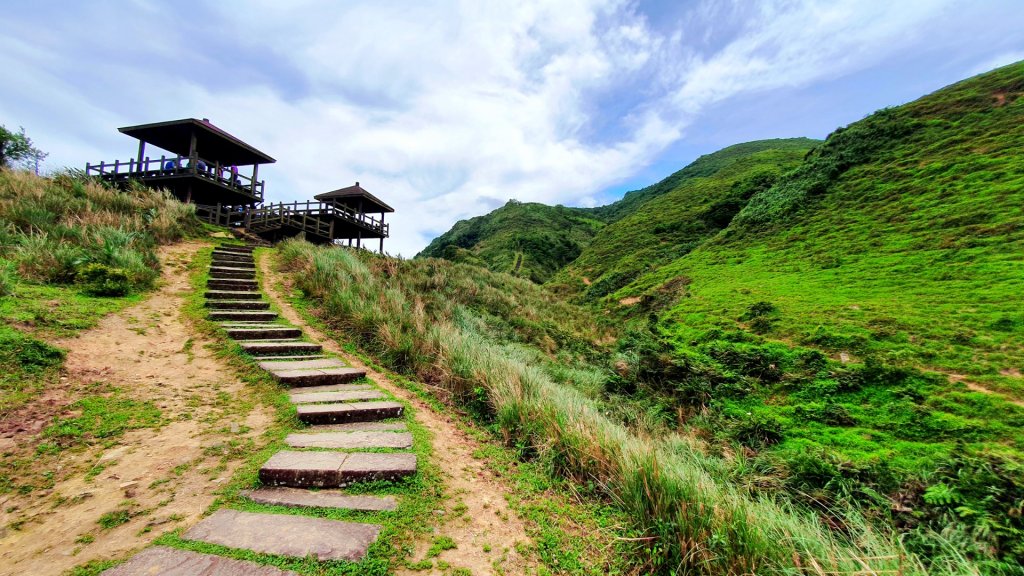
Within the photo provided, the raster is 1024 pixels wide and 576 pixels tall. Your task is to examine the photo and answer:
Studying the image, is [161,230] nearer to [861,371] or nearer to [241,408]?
[241,408]

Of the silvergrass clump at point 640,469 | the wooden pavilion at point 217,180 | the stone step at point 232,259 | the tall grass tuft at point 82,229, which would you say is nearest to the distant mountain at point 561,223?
the wooden pavilion at point 217,180

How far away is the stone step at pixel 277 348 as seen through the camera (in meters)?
4.89

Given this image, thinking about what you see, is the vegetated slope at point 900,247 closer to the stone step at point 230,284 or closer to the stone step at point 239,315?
the stone step at point 239,315

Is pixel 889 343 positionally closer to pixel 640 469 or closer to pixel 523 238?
pixel 640 469

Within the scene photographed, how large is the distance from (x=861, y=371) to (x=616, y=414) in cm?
381

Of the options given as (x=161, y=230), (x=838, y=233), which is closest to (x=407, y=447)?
(x=161, y=230)

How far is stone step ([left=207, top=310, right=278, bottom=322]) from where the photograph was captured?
599 cm

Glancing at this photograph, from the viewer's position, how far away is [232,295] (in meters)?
7.18

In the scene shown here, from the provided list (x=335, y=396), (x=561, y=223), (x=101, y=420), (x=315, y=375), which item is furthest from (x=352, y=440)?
(x=561, y=223)

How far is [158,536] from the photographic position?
190 centimetres

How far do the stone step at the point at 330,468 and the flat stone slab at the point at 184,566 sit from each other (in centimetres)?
71

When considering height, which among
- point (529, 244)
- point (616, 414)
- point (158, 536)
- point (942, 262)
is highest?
point (529, 244)

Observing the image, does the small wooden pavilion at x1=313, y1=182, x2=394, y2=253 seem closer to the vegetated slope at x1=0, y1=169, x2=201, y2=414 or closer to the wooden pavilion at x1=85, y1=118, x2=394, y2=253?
the wooden pavilion at x1=85, y1=118, x2=394, y2=253

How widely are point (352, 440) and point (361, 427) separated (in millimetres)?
368
